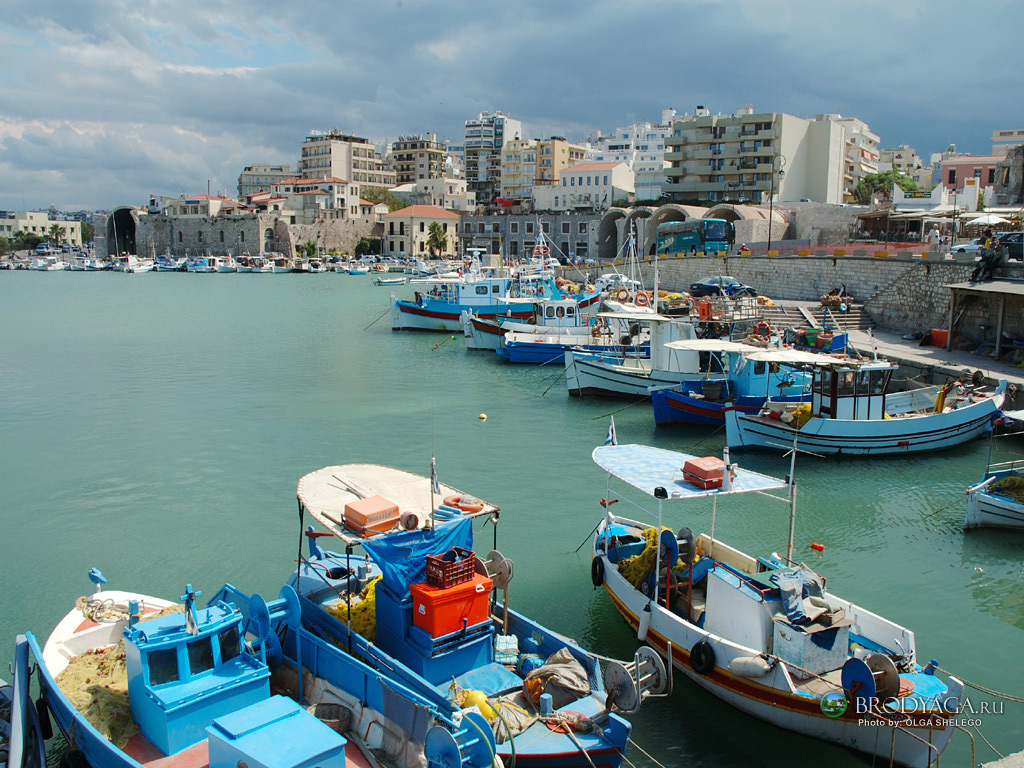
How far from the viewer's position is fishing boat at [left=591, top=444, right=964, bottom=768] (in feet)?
25.2

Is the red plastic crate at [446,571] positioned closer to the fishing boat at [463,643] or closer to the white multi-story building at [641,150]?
the fishing boat at [463,643]

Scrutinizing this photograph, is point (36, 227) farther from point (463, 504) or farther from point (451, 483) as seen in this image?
point (463, 504)

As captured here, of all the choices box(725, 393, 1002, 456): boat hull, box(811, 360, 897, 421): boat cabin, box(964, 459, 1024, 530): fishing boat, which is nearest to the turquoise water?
box(964, 459, 1024, 530): fishing boat

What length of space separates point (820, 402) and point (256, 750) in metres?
15.3

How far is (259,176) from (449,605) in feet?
509

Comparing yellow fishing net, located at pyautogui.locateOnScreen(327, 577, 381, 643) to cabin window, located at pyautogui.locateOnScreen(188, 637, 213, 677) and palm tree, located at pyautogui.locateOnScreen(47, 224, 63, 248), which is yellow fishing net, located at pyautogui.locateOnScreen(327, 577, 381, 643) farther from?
palm tree, located at pyautogui.locateOnScreen(47, 224, 63, 248)

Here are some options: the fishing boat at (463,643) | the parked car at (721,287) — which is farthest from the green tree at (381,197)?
the fishing boat at (463,643)

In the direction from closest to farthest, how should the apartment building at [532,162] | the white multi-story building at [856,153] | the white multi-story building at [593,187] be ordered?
the white multi-story building at [856,153] < the white multi-story building at [593,187] < the apartment building at [532,162]

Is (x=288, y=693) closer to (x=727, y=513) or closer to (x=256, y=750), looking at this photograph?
(x=256, y=750)

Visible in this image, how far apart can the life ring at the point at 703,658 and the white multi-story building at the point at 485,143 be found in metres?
119

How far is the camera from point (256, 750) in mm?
5941

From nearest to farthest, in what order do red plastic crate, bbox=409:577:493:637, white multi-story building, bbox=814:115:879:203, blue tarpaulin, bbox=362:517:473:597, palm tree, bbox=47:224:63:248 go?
red plastic crate, bbox=409:577:493:637, blue tarpaulin, bbox=362:517:473:597, white multi-story building, bbox=814:115:879:203, palm tree, bbox=47:224:63:248

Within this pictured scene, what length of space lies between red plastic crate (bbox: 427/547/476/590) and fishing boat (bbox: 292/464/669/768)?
11 millimetres

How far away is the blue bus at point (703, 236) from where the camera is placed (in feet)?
168
